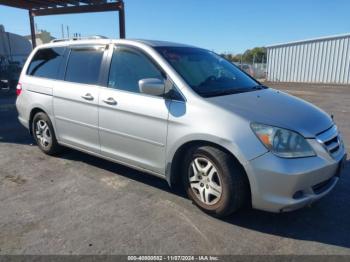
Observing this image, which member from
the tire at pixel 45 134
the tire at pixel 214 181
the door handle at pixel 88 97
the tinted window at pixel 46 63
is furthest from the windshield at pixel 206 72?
the tire at pixel 45 134

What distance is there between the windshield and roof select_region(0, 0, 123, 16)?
666 cm

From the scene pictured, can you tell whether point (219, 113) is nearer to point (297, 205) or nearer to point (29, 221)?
point (297, 205)

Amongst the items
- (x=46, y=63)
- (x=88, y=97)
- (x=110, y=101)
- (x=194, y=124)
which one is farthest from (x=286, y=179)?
(x=46, y=63)

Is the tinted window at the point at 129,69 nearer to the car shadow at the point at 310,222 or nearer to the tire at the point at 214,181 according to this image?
the tire at the point at 214,181

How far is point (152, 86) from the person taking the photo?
340 centimetres

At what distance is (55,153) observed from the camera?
5.25m

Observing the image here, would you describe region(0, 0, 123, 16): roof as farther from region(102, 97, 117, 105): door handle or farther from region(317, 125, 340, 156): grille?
region(317, 125, 340, 156): grille

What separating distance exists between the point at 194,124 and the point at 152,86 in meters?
0.62

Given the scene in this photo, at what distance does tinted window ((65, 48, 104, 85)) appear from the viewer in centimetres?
429

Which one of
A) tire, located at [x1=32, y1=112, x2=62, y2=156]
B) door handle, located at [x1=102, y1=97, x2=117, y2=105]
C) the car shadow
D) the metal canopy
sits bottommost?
the car shadow

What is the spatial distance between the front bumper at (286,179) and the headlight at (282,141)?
57 mm

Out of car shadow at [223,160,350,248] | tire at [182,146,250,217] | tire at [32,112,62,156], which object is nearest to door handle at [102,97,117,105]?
tire at [182,146,250,217]

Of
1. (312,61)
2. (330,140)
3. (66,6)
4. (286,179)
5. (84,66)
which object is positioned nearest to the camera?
(286,179)

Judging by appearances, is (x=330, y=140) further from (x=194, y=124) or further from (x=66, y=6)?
(x=66, y=6)
